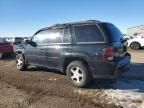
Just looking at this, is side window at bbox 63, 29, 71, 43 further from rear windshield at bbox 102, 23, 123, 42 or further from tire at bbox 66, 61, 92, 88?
rear windshield at bbox 102, 23, 123, 42

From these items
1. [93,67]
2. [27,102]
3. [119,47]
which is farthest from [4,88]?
[119,47]

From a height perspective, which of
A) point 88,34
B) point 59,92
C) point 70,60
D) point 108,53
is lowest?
point 59,92

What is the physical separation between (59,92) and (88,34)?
6.41 ft

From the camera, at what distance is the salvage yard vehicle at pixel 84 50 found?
6777 millimetres

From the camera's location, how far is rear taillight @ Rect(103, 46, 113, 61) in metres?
6.65

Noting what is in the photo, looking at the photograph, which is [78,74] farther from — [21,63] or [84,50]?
[21,63]

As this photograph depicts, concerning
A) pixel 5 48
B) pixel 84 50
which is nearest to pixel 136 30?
pixel 5 48

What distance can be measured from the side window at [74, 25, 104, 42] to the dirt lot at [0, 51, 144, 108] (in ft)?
4.97

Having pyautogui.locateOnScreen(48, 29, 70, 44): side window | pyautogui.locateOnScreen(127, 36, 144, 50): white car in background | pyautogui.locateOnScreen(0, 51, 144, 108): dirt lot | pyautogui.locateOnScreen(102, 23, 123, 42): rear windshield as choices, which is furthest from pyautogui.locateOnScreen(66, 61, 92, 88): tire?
pyautogui.locateOnScreen(127, 36, 144, 50): white car in background

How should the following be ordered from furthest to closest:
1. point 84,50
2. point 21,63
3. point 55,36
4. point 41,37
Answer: point 21,63 < point 41,37 < point 55,36 < point 84,50

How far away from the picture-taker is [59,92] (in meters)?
6.88

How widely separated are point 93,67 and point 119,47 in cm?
99

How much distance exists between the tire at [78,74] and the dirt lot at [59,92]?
0.20 metres

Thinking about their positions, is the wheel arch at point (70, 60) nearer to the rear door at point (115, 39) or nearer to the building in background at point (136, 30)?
the rear door at point (115, 39)
